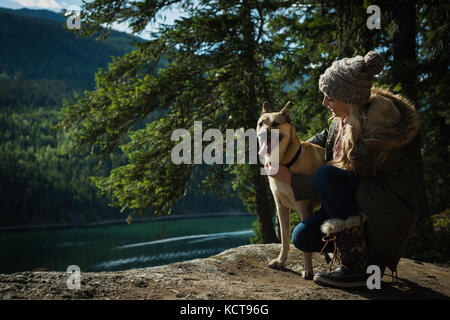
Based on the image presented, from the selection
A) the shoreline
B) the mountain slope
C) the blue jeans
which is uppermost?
the mountain slope

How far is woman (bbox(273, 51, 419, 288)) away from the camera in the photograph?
276 centimetres

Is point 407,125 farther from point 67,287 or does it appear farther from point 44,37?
point 44,37

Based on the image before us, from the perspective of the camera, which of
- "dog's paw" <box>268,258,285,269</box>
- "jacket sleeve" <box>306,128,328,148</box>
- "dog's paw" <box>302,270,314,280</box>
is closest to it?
"dog's paw" <box>302,270,314,280</box>

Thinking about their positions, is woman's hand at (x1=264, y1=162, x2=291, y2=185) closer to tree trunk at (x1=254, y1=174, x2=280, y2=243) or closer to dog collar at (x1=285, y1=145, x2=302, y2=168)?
dog collar at (x1=285, y1=145, x2=302, y2=168)

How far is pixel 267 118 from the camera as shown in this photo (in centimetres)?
332

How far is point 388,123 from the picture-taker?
2.73m

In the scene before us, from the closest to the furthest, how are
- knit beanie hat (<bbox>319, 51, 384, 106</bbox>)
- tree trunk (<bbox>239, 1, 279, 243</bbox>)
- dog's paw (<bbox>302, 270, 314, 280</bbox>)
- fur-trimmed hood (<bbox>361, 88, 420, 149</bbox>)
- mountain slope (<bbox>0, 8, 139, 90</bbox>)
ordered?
fur-trimmed hood (<bbox>361, 88, 420, 149</bbox>) < knit beanie hat (<bbox>319, 51, 384, 106</bbox>) < dog's paw (<bbox>302, 270, 314, 280</bbox>) < tree trunk (<bbox>239, 1, 279, 243</bbox>) < mountain slope (<bbox>0, 8, 139, 90</bbox>)

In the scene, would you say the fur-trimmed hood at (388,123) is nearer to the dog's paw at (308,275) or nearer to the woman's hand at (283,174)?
the woman's hand at (283,174)

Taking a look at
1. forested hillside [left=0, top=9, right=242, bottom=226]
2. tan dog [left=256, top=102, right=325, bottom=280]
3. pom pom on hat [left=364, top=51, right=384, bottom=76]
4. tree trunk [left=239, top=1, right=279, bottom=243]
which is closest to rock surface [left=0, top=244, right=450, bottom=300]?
tan dog [left=256, top=102, right=325, bottom=280]

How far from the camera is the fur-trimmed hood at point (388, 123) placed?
268 cm

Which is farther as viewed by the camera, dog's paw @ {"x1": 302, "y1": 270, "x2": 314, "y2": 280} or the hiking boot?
dog's paw @ {"x1": 302, "y1": 270, "x2": 314, "y2": 280}

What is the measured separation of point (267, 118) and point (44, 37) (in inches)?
8630

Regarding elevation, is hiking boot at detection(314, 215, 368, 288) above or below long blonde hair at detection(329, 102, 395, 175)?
below

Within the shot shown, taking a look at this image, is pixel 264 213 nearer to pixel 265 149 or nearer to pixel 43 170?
pixel 265 149
